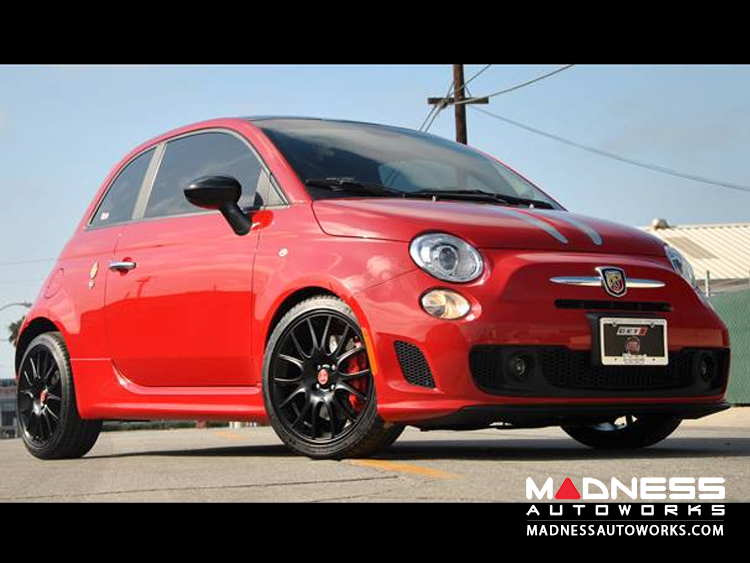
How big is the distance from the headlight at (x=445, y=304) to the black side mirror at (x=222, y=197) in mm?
1270

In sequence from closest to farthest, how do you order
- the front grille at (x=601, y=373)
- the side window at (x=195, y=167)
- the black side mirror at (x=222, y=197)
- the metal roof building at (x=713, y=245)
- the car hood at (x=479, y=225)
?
the front grille at (x=601, y=373)
the car hood at (x=479, y=225)
the black side mirror at (x=222, y=197)
the side window at (x=195, y=167)
the metal roof building at (x=713, y=245)

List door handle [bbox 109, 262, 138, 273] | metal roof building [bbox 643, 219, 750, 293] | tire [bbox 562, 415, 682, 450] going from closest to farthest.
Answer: tire [bbox 562, 415, 682, 450] → door handle [bbox 109, 262, 138, 273] → metal roof building [bbox 643, 219, 750, 293]

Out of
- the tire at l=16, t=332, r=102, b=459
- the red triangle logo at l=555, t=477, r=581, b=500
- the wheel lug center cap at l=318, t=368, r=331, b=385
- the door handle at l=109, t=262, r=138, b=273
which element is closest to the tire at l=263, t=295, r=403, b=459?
the wheel lug center cap at l=318, t=368, r=331, b=385

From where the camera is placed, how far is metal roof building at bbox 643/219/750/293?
35250 millimetres

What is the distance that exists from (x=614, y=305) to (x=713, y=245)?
33.4m

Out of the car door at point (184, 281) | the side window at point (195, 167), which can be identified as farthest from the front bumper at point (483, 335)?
the side window at point (195, 167)

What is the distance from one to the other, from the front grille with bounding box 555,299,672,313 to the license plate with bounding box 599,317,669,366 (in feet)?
0.22

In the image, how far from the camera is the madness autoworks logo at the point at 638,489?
14.5ft

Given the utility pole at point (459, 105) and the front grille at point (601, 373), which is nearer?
the front grille at point (601, 373)

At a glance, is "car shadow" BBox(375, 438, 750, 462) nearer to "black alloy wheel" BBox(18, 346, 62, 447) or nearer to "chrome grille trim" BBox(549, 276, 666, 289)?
"chrome grille trim" BBox(549, 276, 666, 289)

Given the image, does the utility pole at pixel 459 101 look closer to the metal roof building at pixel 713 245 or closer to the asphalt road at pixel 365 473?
the metal roof building at pixel 713 245
